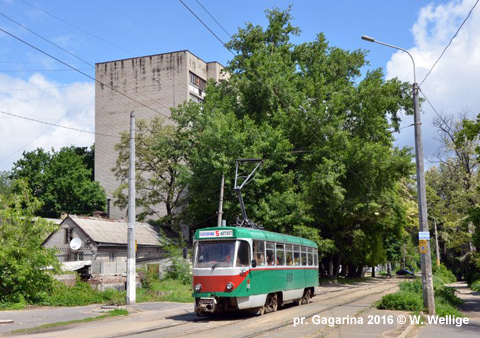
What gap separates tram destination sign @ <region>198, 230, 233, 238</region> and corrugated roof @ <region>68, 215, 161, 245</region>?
23.3 metres

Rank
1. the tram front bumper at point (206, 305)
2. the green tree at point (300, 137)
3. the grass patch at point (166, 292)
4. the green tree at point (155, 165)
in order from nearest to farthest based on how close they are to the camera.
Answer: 1. the tram front bumper at point (206, 305)
2. the grass patch at point (166, 292)
3. the green tree at point (300, 137)
4. the green tree at point (155, 165)

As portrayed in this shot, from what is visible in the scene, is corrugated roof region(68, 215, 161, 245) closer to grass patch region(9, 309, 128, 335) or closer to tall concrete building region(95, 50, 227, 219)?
tall concrete building region(95, 50, 227, 219)

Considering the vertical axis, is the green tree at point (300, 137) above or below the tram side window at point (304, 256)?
above

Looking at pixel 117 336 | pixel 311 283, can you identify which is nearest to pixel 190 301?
pixel 311 283

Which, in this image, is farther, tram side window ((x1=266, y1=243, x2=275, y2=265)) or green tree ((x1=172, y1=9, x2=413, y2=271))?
green tree ((x1=172, y1=9, x2=413, y2=271))

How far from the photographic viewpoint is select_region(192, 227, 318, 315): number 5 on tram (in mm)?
16703

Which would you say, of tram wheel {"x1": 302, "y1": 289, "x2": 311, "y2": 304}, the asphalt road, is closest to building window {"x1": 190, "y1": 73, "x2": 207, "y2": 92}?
tram wheel {"x1": 302, "y1": 289, "x2": 311, "y2": 304}

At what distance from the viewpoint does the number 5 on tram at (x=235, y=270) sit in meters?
16.7

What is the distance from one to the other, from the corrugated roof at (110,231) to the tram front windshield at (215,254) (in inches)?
917

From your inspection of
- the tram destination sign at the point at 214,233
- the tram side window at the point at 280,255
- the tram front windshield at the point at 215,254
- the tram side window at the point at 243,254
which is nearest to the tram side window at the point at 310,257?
the tram side window at the point at 280,255

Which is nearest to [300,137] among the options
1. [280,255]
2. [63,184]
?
[280,255]

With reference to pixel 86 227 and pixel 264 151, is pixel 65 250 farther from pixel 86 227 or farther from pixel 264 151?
pixel 264 151

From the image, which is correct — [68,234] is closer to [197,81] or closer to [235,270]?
[197,81]

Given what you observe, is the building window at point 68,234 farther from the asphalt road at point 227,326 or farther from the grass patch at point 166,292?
the asphalt road at point 227,326
